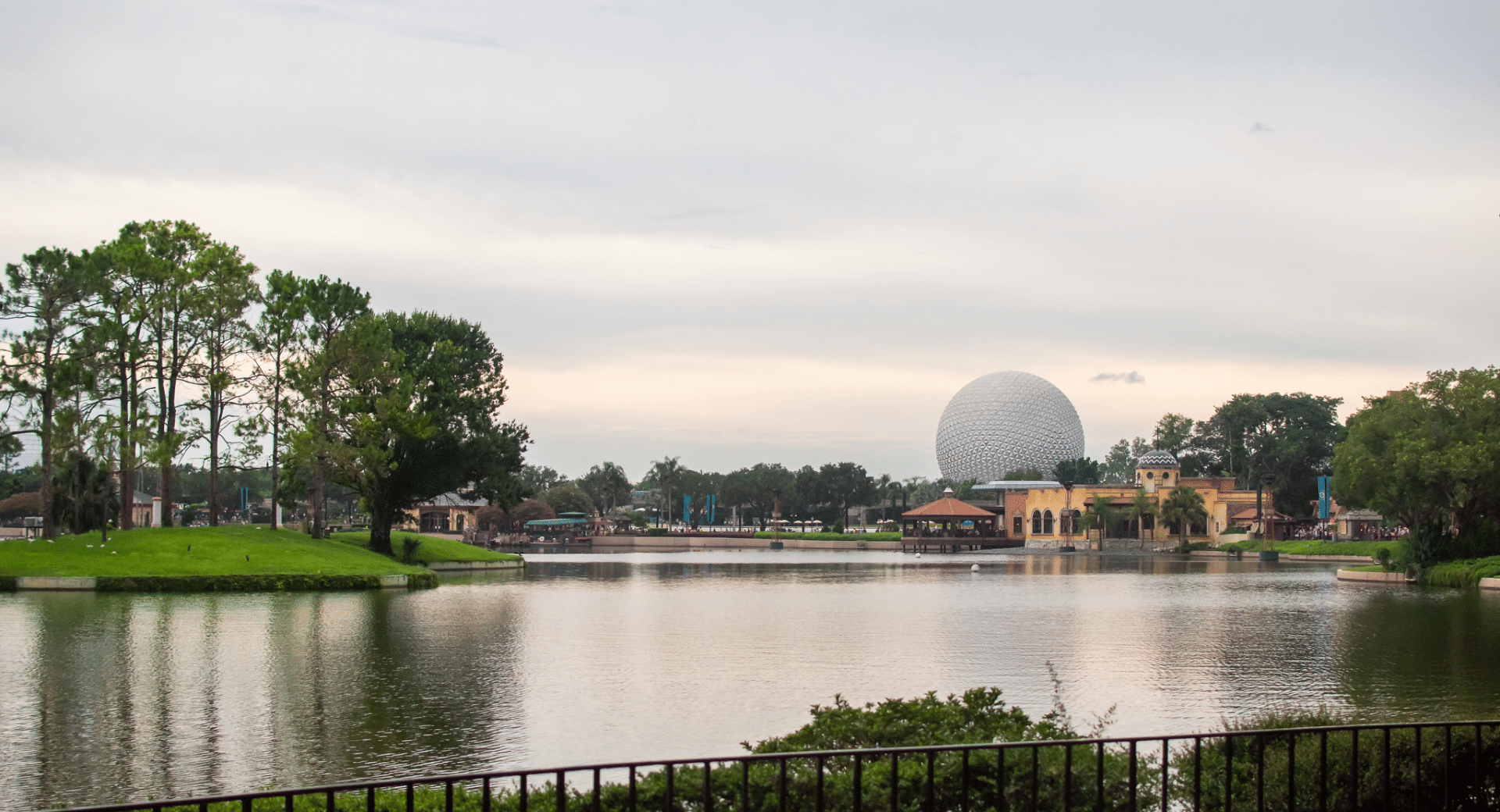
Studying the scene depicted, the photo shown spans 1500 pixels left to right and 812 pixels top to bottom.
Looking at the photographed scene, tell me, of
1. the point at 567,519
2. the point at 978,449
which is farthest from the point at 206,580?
the point at 978,449

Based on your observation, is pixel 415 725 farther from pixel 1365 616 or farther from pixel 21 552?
pixel 21 552

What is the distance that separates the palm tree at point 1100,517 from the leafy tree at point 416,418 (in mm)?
62392

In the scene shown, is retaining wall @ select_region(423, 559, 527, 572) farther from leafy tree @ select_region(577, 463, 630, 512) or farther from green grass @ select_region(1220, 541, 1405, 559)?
leafy tree @ select_region(577, 463, 630, 512)

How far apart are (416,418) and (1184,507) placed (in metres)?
72.8

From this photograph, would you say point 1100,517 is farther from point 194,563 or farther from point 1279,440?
point 194,563

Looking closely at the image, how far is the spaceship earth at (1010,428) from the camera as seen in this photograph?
15175 centimetres

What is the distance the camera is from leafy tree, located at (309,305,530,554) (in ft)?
171

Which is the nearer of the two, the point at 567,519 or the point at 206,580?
the point at 206,580

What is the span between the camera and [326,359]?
51969mm

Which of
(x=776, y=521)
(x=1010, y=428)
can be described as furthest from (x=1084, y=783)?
(x=1010, y=428)

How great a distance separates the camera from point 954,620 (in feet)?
111

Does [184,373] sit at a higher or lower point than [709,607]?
higher

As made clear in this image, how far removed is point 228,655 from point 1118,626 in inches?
803

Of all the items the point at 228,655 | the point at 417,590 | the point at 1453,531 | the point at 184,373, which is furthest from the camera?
the point at 1453,531
